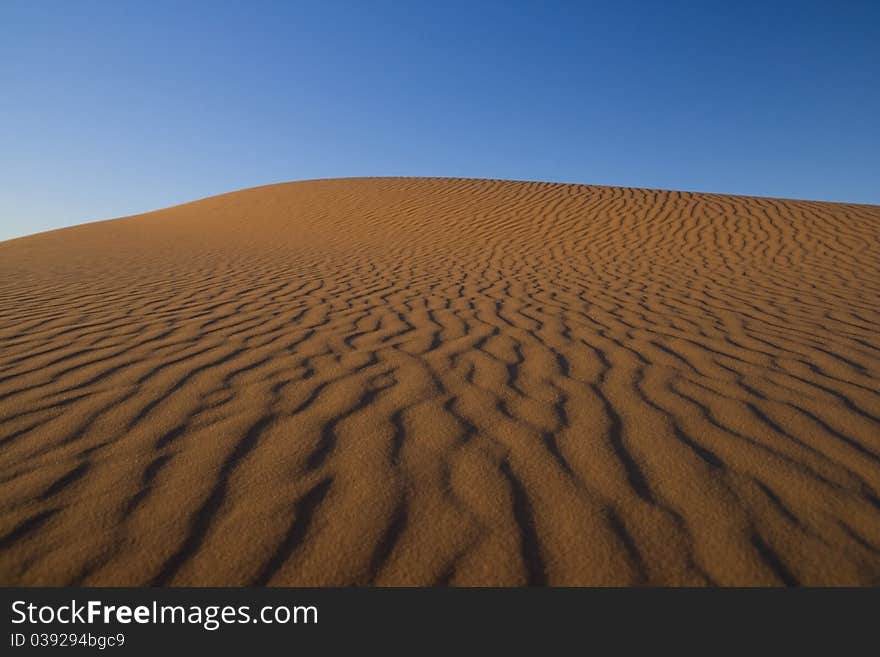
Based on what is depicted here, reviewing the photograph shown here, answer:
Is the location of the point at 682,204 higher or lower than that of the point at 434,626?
higher

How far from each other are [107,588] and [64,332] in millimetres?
3044

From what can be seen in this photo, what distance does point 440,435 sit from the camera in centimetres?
205

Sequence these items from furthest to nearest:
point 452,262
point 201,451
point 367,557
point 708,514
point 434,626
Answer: point 452,262, point 201,451, point 708,514, point 367,557, point 434,626

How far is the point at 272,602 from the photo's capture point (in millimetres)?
1302

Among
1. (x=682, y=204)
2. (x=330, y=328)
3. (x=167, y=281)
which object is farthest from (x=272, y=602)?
→ (x=682, y=204)

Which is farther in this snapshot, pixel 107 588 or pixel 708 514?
pixel 708 514

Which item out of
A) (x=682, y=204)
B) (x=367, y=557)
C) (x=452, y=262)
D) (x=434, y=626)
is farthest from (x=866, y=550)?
(x=682, y=204)

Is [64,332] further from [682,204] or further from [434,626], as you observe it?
[682,204]

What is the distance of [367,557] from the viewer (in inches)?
54.8

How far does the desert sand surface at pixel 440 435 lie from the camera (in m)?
1.40

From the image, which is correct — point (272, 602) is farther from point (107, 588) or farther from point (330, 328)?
point (330, 328)

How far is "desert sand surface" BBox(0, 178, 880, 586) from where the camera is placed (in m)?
1.40

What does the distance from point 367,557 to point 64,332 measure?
3.49 m

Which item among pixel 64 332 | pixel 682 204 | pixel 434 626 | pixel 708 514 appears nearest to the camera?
pixel 434 626
